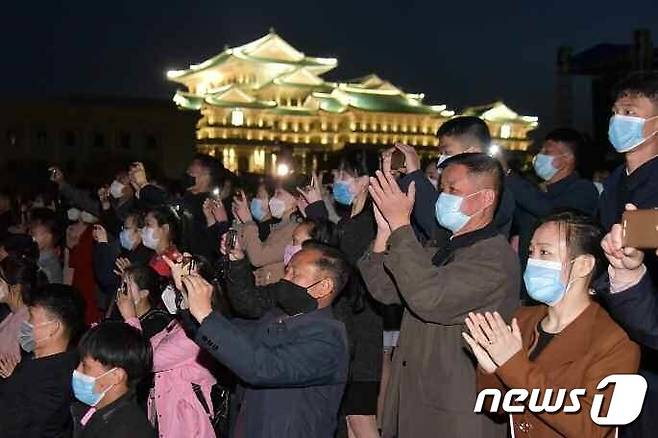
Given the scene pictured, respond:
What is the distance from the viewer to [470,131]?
17.4ft

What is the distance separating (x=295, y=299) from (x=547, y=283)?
122 cm

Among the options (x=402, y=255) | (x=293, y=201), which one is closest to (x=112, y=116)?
(x=293, y=201)

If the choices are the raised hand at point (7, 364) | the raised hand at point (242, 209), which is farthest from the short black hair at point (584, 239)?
the raised hand at point (242, 209)

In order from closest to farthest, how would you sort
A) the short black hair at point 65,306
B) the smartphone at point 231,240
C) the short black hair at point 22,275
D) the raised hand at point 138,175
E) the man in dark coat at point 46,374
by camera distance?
the man in dark coat at point 46,374
the smartphone at point 231,240
the short black hair at point 65,306
the short black hair at point 22,275
the raised hand at point 138,175

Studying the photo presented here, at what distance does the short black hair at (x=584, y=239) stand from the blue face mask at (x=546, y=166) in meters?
2.76

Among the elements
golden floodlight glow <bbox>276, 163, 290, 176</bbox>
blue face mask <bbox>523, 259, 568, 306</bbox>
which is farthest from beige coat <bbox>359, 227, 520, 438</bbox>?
Answer: golden floodlight glow <bbox>276, 163, 290, 176</bbox>

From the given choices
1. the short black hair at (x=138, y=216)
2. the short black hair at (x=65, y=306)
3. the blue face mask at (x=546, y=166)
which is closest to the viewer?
the short black hair at (x=65, y=306)

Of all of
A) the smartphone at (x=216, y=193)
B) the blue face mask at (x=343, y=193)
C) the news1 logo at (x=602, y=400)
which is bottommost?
the news1 logo at (x=602, y=400)

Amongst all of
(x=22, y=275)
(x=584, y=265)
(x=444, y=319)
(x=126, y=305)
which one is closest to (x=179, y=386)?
(x=126, y=305)

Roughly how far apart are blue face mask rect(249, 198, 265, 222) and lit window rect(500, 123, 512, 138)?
71989mm

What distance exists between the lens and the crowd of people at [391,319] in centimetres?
347

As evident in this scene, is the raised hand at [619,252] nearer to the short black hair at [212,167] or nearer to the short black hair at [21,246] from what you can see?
the short black hair at [21,246]

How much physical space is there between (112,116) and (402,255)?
5279 cm

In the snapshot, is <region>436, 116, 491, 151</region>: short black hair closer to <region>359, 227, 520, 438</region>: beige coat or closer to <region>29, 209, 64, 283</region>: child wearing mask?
<region>359, 227, 520, 438</region>: beige coat
